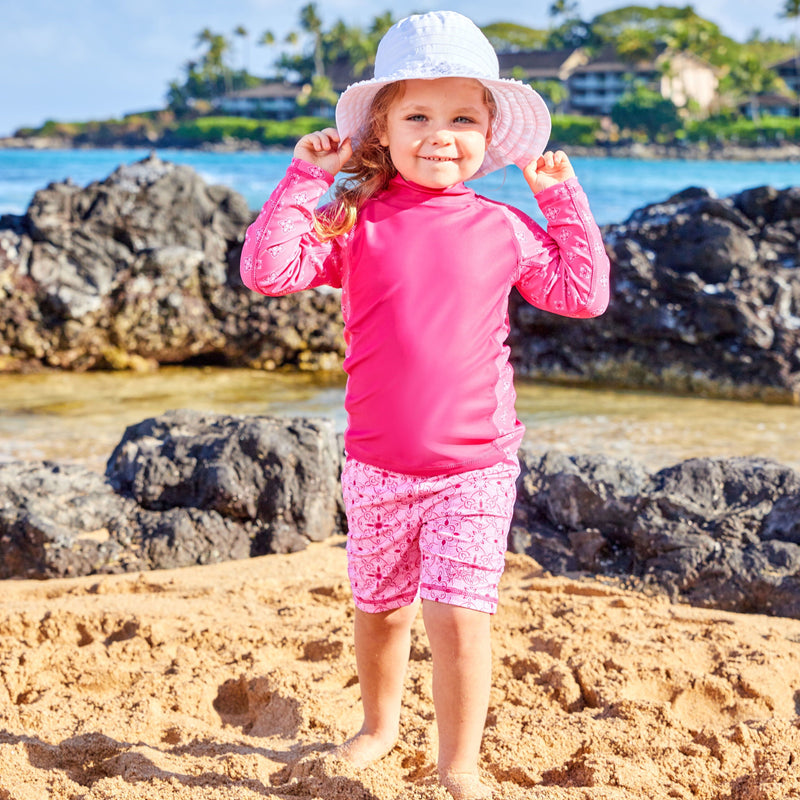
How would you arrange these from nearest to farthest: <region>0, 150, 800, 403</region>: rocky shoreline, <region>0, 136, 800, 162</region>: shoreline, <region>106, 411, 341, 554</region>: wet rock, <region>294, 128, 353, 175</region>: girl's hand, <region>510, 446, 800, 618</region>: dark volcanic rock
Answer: <region>294, 128, 353, 175</region>: girl's hand
<region>510, 446, 800, 618</region>: dark volcanic rock
<region>106, 411, 341, 554</region>: wet rock
<region>0, 150, 800, 403</region>: rocky shoreline
<region>0, 136, 800, 162</region>: shoreline

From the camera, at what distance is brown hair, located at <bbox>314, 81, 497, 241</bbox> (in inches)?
84.0

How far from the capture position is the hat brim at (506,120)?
7.11 feet

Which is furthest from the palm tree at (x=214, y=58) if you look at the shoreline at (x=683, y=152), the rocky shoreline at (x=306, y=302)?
the rocky shoreline at (x=306, y=302)

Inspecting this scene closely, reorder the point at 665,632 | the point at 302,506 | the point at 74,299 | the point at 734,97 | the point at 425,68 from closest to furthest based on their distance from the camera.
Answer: the point at 425,68 < the point at 665,632 < the point at 302,506 < the point at 74,299 < the point at 734,97

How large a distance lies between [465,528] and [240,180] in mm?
35803

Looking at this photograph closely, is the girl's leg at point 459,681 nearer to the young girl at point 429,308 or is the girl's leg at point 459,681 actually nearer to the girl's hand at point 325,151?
the young girl at point 429,308

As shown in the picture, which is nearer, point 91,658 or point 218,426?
point 91,658

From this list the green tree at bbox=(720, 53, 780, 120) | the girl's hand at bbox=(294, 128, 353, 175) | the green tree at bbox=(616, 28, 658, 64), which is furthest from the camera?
the green tree at bbox=(616, 28, 658, 64)

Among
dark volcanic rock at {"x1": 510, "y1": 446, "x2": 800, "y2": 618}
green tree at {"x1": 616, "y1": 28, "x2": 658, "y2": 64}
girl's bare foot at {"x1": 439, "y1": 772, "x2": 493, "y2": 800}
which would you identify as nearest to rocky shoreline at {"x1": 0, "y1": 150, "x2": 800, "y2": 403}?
dark volcanic rock at {"x1": 510, "y1": 446, "x2": 800, "y2": 618}

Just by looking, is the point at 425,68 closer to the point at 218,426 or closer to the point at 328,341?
the point at 218,426

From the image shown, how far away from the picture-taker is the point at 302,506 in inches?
156

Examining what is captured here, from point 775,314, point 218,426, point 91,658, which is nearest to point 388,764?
point 91,658

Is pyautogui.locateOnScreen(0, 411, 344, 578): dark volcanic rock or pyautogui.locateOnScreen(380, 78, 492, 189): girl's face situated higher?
pyautogui.locateOnScreen(380, 78, 492, 189): girl's face

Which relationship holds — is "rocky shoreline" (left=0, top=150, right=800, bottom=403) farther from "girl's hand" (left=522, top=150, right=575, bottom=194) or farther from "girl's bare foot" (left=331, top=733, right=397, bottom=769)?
"girl's bare foot" (left=331, top=733, right=397, bottom=769)
